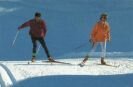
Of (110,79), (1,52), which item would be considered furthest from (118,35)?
(110,79)

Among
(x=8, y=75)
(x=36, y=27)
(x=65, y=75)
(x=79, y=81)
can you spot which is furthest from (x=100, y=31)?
(x=79, y=81)

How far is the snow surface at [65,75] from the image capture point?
42.8ft

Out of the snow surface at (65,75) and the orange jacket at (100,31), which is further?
the orange jacket at (100,31)

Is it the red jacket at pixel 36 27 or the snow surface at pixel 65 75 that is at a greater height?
the red jacket at pixel 36 27

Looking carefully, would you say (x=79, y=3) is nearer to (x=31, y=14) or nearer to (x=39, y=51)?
(x=31, y=14)

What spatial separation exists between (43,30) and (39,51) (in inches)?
235

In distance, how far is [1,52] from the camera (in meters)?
24.3

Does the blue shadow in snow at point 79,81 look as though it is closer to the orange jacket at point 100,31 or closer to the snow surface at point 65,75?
the snow surface at point 65,75

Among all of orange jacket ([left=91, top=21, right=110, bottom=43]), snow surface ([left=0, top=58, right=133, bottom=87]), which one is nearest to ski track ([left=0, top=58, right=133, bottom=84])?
snow surface ([left=0, top=58, right=133, bottom=87])

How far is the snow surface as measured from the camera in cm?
1305

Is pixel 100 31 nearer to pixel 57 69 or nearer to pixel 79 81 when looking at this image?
pixel 57 69

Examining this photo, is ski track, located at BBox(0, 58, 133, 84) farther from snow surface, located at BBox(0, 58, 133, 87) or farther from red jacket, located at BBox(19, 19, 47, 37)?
red jacket, located at BBox(19, 19, 47, 37)

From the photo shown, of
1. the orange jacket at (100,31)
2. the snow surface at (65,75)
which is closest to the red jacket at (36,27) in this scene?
the snow surface at (65,75)

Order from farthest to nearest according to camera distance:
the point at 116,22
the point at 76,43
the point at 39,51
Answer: the point at 116,22, the point at 76,43, the point at 39,51
